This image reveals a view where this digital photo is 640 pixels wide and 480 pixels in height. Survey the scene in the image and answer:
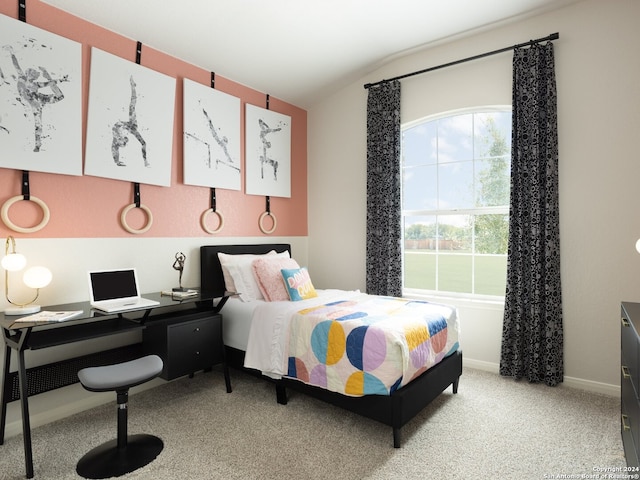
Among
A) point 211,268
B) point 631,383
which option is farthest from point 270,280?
point 631,383

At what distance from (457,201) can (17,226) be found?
367 cm

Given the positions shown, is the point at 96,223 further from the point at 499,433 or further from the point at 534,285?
the point at 534,285

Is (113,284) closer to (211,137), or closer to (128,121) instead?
(128,121)

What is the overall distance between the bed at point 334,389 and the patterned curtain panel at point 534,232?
70 cm

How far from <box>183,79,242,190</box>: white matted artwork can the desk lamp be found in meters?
1.42

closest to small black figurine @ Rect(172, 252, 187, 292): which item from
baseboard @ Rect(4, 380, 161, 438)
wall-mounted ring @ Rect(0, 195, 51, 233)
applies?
baseboard @ Rect(4, 380, 161, 438)

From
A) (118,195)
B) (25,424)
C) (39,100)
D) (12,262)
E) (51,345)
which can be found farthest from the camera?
(118,195)

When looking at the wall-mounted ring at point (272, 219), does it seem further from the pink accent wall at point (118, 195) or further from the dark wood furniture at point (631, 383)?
the dark wood furniture at point (631, 383)

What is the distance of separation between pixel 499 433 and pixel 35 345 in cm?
284

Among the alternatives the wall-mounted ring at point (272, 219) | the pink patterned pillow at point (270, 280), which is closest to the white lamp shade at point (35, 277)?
the pink patterned pillow at point (270, 280)

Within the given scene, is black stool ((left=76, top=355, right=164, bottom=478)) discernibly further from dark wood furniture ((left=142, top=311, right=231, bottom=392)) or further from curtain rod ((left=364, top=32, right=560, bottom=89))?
curtain rod ((left=364, top=32, right=560, bottom=89))

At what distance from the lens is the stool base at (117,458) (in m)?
2.05

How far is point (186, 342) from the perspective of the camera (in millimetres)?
2861

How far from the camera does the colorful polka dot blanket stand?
2.27m
